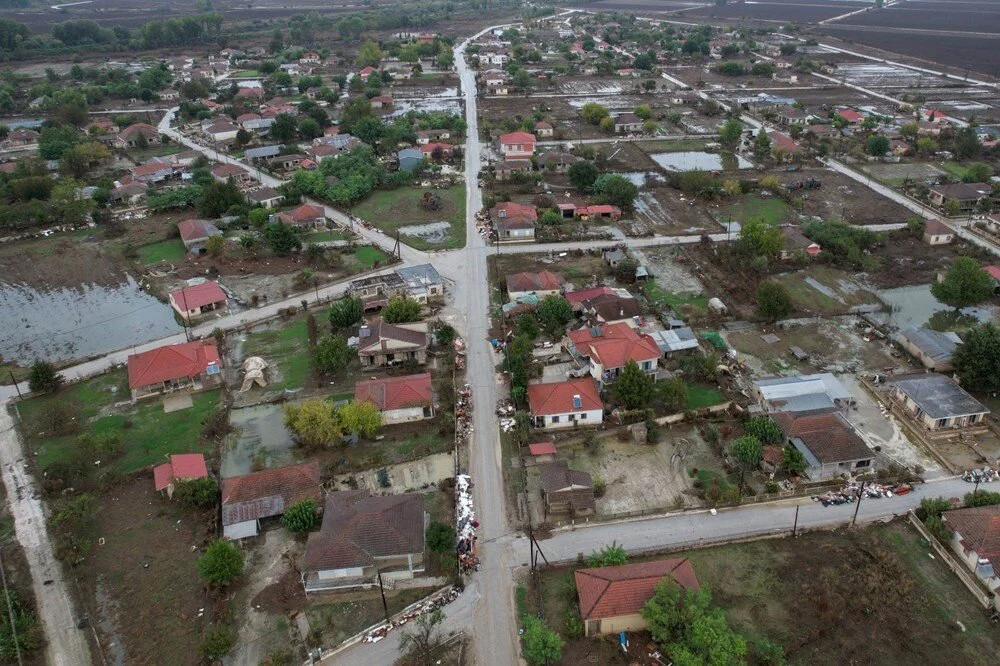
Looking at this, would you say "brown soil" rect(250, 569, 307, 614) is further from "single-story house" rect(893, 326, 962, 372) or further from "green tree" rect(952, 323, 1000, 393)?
"single-story house" rect(893, 326, 962, 372)

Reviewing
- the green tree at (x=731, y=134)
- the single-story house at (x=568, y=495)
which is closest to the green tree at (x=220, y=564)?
the single-story house at (x=568, y=495)

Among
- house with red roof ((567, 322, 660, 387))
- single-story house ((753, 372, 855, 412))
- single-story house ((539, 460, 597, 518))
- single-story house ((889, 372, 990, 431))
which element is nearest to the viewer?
single-story house ((539, 460, 597, 518))

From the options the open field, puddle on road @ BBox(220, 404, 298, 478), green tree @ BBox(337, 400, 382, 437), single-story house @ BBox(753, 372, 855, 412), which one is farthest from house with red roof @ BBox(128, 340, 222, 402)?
single-story house @ BBox(753, 372, 855, 412)

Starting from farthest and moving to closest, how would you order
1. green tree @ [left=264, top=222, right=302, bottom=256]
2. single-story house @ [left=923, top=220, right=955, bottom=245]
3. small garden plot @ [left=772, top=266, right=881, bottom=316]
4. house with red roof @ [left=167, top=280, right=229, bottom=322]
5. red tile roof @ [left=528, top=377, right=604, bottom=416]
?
single-story house @ [left=923, top=220, right=955, bottom=245], green tree @ [left=264, top=222, right=302, bottom=256], house with red roof @ [left=167, top=280, right=229, bottom=322], small garden plot @ [left=772, top=266, right=881, bottom=316], red tile roof @ [left=528, top=377, right=604, bottom=416]

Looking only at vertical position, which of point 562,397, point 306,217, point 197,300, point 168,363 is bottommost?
point 562,397

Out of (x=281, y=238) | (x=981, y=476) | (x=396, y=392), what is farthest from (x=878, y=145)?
(x=396, y=392)

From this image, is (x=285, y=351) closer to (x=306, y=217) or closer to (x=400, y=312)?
(x=400, y=312)
